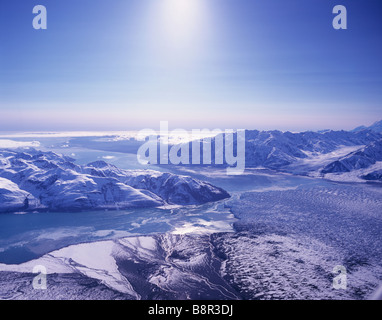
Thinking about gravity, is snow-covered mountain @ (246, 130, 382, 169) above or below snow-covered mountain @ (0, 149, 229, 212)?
above

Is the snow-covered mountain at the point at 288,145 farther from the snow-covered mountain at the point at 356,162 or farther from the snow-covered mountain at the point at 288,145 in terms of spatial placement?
the snow-covered mountain at the point at 356,162

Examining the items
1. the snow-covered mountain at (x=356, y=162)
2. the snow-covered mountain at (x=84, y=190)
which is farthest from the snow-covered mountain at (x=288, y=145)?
the snow-covered mountain at (x=84, y=190)

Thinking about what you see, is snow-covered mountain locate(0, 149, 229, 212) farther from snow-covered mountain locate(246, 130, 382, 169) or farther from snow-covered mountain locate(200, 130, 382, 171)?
snow-covered mountain locate(246, 130, 382, 169)

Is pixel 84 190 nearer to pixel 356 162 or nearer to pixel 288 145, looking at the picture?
pixel 356 162

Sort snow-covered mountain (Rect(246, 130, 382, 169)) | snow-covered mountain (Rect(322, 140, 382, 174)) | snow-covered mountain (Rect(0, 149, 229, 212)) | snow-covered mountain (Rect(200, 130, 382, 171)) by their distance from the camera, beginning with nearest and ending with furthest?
snow-covered mountain (Rect(0, 149, 229, 212)) → snow-covered mountain (Rect(322, 140, 382, 174)) → snow-covered mountain (Rect(200, 130, 382, 171)) → snow-covered mountain (Rect(246, 130, 382, 169))

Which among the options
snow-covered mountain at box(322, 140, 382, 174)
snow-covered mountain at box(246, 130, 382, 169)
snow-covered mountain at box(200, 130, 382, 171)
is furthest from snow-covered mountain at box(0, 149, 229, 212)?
snow-covered mountain at box(246, 130, 382, 169)

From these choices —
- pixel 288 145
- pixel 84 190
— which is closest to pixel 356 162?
pixel 288 145

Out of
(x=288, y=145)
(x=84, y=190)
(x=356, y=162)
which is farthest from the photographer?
(x=288, y=145)
